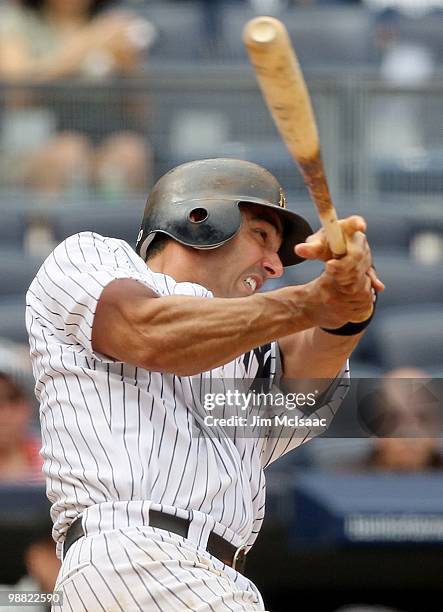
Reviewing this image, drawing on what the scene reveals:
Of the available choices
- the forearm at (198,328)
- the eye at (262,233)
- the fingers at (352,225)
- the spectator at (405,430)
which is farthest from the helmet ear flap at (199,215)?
the spectator at (405,430)

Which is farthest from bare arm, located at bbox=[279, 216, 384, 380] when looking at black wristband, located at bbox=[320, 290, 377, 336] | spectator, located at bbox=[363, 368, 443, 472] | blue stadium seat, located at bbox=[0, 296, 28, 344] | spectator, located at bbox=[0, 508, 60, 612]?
blue stadium seat, located at bbox=[0, 296, 28, 344]

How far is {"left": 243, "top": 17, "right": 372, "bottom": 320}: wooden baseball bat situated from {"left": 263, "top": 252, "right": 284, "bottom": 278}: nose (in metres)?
0.68

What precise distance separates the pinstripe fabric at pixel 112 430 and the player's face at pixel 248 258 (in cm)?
21

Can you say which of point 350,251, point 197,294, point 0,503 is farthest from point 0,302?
point 350,251

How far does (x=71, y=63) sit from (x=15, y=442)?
2.39 meters

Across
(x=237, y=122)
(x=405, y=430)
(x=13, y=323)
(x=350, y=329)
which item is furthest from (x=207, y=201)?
(x=237, y=122)

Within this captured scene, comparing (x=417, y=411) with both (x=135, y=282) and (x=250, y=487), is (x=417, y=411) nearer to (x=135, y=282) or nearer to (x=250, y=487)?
(x=250, y=487)

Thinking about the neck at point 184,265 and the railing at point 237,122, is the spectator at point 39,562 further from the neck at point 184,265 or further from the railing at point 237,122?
the railing at point 237,122

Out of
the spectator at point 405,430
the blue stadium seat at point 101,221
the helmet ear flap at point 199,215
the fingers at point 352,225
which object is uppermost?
the blue stadium seat at point 101,221

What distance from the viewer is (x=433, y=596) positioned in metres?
4.44

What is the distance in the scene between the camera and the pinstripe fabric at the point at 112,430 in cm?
225

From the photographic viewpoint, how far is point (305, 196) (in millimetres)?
5793

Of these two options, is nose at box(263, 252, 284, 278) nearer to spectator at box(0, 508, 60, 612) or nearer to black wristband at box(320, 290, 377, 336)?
black wristband at box(320, 290, 377, 336)

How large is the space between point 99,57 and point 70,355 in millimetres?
3860
